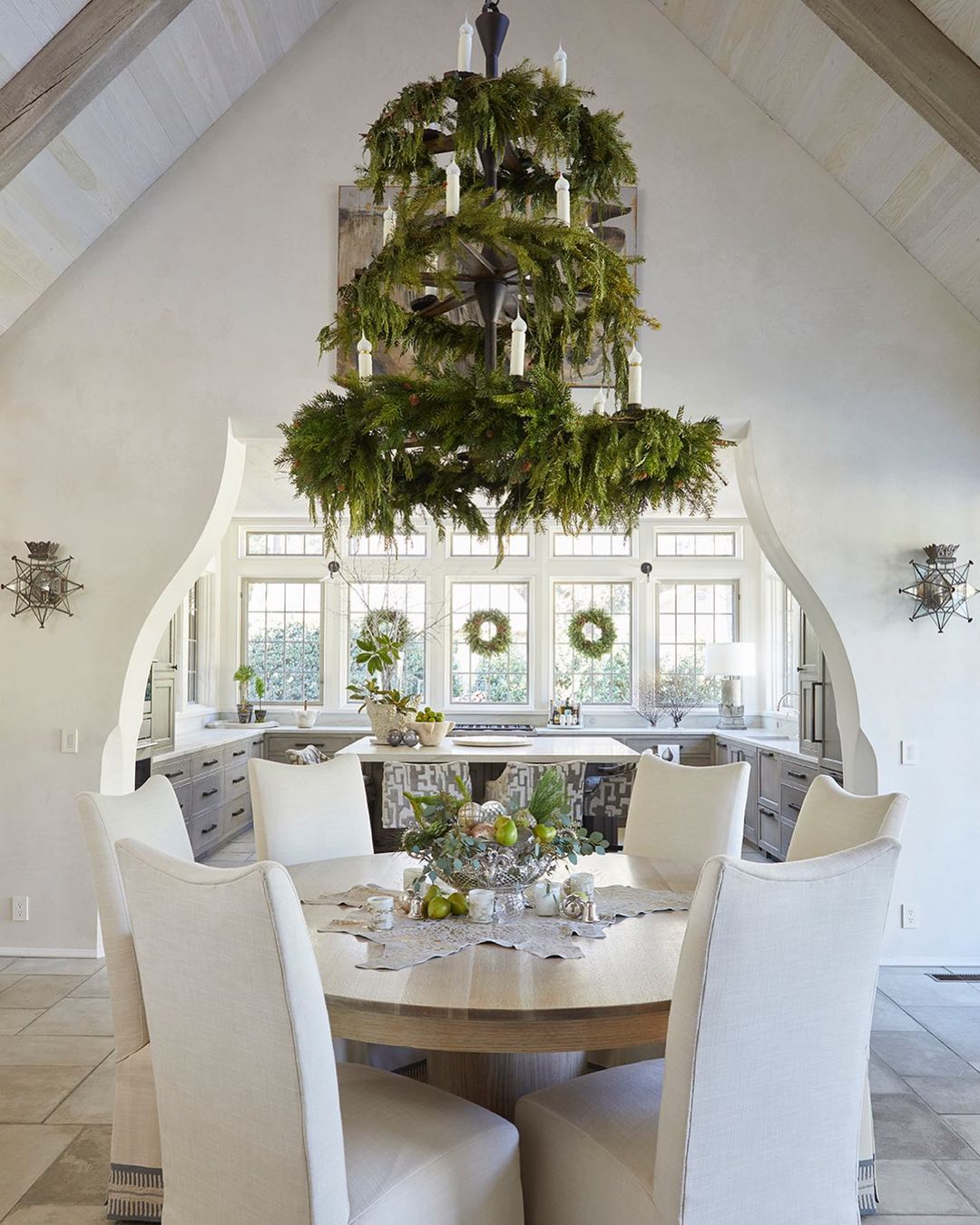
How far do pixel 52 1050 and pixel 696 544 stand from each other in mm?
6554

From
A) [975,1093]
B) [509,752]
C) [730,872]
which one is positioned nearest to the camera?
[730,872]

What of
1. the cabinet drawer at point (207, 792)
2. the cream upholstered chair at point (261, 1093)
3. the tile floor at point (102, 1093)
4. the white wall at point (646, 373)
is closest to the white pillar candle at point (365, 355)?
the cream upholstered chair at point (261, 1093)

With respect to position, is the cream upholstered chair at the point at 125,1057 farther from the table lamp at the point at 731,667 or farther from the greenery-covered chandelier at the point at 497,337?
the table lamp at the point at 731,667

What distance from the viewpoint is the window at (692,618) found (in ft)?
28.2

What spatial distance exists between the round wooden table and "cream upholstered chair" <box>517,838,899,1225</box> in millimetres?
184

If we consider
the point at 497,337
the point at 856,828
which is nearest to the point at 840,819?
the point at 856,828

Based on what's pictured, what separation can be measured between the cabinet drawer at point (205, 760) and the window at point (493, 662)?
7.63 feet

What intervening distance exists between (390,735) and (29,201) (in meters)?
3.11

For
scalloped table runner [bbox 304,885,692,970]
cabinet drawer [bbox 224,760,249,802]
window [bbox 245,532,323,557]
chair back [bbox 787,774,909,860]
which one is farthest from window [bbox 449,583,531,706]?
scalloped table runner [bbox 304,885,692,970]

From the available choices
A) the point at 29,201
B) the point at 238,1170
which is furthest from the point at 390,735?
the point at 238,1170

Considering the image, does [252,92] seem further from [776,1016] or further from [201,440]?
[776,1016]

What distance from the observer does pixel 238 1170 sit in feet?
5.55

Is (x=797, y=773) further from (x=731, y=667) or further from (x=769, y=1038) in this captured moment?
(x=769, y=1038)

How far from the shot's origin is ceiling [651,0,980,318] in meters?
3.96
